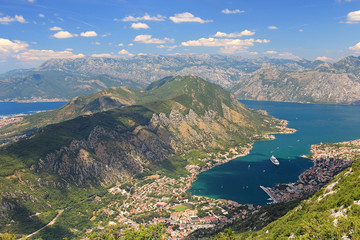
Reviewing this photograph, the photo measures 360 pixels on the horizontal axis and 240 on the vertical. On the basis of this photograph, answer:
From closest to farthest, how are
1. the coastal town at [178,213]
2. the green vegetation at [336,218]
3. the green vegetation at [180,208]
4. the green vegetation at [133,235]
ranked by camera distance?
the green vegetation at [336,218] < the green vegetation at [133,235] < the coastal town at [178,213] < the green vegetation at [180,208]

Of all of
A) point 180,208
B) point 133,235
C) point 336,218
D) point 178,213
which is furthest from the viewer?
point 180,208

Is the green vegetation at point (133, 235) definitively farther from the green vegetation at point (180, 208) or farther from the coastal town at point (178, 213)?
the green vegetation at point (180, 208)

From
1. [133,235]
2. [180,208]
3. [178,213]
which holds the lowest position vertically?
[180,208]

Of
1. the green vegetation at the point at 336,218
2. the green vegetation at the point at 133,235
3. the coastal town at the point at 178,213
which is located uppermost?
the green vegetation at the point at 336,218

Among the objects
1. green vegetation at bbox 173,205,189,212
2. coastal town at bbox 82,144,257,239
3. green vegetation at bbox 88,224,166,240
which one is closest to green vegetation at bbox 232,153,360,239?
green vegetation at bbox 88,224,166,240

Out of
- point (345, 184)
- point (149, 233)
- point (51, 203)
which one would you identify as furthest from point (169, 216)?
point (345, 184)

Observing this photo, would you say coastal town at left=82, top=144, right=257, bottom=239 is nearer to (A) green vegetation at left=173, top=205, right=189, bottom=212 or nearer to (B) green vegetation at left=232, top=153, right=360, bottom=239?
(A) green vegetation at left=173, top=205, right=189, bottom=212

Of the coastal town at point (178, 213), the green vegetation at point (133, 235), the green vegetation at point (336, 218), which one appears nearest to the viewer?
the green vegetation at point (336, 218)

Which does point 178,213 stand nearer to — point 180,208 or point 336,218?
point 180,208

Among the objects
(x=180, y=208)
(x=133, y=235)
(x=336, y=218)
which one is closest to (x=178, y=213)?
(x=180, y=208)

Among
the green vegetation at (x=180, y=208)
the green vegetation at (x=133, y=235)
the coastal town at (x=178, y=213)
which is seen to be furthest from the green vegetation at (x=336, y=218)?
the green vegetation at (x=180, y=208)

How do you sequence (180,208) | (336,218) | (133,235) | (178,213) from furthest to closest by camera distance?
1. (180,208)
2. (178,213)
3. (133,235)
4. (336,218)

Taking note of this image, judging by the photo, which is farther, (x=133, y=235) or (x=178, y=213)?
(x=178, y=213)

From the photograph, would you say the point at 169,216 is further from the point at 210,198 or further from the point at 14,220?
the point at 14,220
